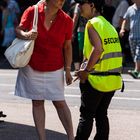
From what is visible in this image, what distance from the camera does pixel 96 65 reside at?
19.7 ft

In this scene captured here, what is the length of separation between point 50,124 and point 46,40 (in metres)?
2.08

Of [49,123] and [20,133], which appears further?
[49,123]

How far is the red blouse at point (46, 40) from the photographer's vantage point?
638 centimetres

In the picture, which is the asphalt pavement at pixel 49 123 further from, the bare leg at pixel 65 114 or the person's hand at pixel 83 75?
the person's hand at pixel 83 75

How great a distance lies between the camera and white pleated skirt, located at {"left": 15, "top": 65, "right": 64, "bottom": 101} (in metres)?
6.46

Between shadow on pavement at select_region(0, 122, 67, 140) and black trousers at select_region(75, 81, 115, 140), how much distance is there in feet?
3.91

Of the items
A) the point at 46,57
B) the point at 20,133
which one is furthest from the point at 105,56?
the point at 20,133

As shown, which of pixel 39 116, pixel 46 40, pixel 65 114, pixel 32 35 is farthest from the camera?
pixel 65 114

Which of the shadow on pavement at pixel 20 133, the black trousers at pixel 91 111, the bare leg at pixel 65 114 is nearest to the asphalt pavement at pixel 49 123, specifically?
the shadow on pavement at pixel 20 133

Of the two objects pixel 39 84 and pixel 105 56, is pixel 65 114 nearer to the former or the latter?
pixel 39 84

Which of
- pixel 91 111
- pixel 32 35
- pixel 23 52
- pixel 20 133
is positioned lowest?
pixel 20 133

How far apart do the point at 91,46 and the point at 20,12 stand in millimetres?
11736

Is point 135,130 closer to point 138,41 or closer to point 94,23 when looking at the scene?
point 94,23

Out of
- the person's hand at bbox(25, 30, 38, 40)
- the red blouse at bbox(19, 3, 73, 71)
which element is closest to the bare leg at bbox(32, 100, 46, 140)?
the red blouse at bbox(19, 3, 73, 71)
